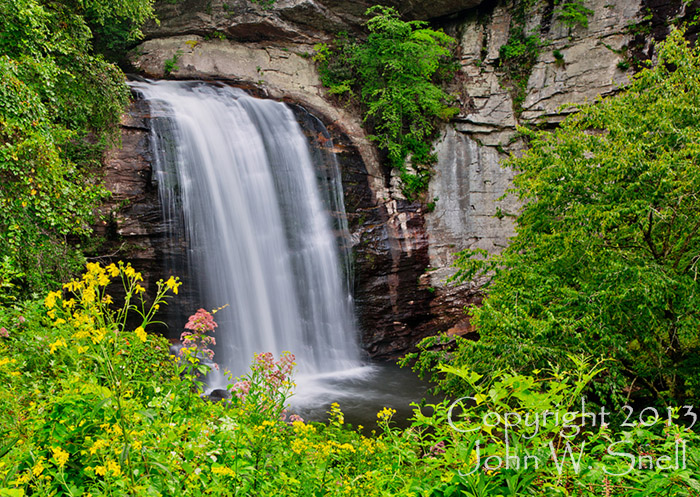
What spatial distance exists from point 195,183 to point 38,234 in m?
4.84

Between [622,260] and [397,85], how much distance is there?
1086 cm

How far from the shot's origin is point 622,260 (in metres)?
5.25

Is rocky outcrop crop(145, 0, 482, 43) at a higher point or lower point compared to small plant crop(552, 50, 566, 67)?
higher

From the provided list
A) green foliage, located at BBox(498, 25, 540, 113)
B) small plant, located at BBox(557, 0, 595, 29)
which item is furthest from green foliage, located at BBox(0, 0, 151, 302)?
small plant, located at BBox(557, 0, 595, 29)

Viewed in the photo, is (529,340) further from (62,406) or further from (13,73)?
(13,73)

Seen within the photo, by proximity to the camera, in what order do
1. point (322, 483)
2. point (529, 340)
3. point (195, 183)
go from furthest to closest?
point (195, 183), point (529, 340), point (322, 483)

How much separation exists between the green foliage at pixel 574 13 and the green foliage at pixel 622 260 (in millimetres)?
9764

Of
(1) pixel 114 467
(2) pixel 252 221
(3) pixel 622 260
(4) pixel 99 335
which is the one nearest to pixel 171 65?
(2) pixel 252 221

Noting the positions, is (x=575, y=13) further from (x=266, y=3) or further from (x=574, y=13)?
(x=266, y=3)

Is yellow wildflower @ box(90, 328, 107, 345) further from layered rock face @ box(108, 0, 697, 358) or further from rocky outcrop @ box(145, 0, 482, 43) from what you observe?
rocky outcrop @ box(145, 0, 482, 43)

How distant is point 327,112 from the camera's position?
14328 mm

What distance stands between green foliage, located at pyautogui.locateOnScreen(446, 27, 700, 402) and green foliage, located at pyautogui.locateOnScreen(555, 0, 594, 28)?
976cm

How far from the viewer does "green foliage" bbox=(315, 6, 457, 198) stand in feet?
45.7

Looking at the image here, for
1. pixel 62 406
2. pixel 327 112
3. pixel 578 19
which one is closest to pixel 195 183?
pixel 327 112
